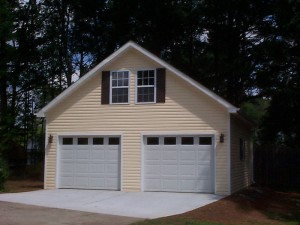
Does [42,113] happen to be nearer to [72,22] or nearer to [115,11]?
[115,11]

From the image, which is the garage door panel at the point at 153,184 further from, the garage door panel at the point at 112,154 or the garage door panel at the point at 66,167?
the garage door panel at the point at 66,167

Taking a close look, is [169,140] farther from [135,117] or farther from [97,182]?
[97,182]

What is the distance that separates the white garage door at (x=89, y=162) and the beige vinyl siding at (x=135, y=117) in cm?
40

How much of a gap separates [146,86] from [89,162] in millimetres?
4361

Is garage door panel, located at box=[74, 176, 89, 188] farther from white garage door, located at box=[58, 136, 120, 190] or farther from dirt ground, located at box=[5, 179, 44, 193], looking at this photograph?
dirt ground, located at box=[5, 179, 44, 193]

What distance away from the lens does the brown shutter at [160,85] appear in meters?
21.6

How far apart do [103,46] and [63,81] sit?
794cm

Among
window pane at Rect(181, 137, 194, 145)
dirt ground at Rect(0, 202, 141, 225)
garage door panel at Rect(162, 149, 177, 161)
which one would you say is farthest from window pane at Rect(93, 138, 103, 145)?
dirt ground at Rect(0, 202, 141, 225)

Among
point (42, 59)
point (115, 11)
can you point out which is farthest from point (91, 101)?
point (42, 59)

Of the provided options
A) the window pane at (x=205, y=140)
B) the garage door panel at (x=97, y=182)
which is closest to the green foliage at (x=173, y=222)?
the window pane at (x=205, y=140)

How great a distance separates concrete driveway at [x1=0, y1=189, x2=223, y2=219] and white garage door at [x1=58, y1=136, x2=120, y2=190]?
2.72 ft

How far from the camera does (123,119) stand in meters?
22.0

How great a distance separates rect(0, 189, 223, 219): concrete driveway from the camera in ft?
51.7

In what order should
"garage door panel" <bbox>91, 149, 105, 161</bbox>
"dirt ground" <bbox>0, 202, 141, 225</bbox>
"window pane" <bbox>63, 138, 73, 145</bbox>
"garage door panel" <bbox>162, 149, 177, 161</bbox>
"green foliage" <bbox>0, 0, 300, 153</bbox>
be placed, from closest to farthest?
"dirt ground" <bbox>0, 202, 141, 225</bbox>, "garage door panel" <bbox>162, 149, 177, 161</bbox>, "garage door panel" <bbox>91, 149, 105, 161</bbox>, "window pane" <bbox>63, 138, 73, 145</bbox>, "green foliage" <bbox>0, 0, 300, 153</bbox>
